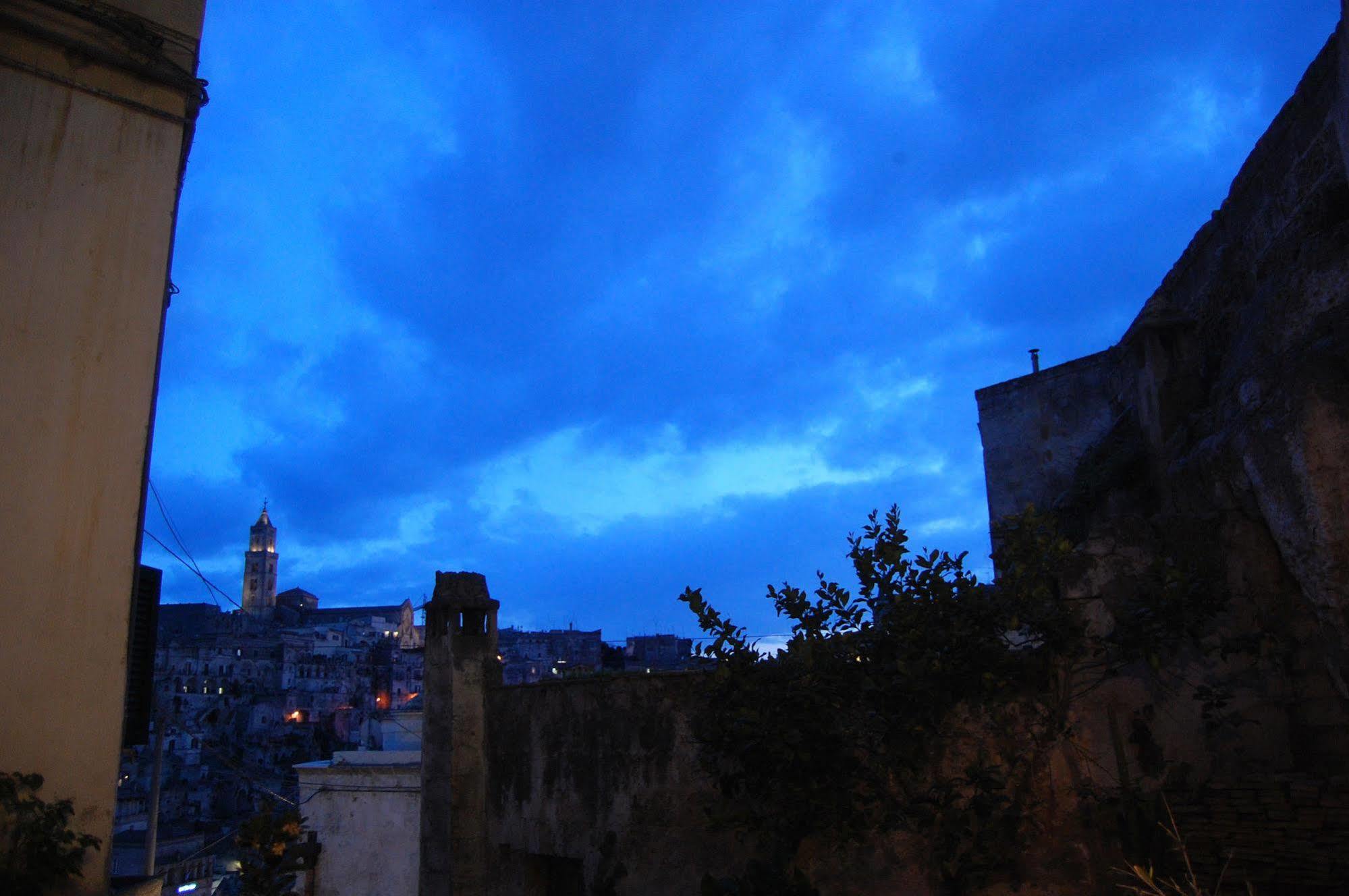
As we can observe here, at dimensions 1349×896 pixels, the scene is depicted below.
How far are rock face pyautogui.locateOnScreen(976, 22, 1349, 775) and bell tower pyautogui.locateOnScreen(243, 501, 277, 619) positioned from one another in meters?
135

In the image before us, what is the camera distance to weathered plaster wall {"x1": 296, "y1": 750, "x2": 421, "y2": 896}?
51.7 feet

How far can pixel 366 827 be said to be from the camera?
16172 millimetres

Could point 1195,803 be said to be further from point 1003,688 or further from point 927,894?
point 927,894

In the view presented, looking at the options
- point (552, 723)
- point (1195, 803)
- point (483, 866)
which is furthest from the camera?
point (483, 866)

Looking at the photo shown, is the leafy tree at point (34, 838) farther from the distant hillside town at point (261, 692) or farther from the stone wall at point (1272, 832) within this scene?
the distant hillside town at point (261, 692)

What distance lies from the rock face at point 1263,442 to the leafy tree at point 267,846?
843 centimetres

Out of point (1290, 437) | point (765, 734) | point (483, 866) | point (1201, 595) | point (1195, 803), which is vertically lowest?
point (483, 866)

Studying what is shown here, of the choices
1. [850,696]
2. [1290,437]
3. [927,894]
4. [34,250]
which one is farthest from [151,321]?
[1290,437]

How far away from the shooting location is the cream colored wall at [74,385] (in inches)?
245

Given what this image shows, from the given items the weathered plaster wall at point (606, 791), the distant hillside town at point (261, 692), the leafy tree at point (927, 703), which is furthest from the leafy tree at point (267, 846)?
the distant hillside town at point (261, 692)

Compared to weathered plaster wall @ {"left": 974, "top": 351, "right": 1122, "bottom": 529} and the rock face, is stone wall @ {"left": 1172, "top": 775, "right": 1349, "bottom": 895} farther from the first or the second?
weathered plaster wall @ {"left": 974, "top": 351, "right": 1122, "bottom": 529}

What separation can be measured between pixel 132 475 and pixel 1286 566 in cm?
904

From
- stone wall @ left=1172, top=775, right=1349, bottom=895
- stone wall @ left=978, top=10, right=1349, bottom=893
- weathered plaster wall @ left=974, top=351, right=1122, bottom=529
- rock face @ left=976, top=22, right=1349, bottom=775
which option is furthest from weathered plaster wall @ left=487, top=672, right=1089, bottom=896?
weathered plaster wall @ left=974, top=351, right=1122, bottom=529

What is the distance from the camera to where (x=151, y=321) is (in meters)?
7.12
